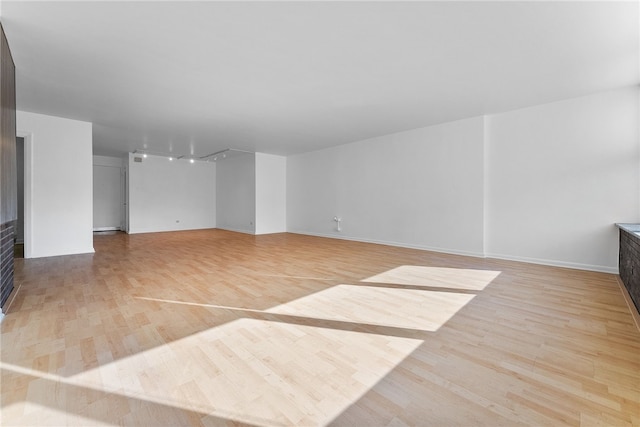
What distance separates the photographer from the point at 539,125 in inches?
184

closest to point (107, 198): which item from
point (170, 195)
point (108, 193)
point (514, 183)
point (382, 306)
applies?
point (108, 193)

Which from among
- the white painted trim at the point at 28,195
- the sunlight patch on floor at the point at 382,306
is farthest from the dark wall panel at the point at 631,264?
the white painted trim at the point at 28,195

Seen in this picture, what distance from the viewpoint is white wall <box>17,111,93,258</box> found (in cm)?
497

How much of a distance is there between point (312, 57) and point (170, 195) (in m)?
8.93

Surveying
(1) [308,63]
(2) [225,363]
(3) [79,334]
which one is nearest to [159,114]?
(1) [308,63]

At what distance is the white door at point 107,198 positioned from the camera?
9680mm

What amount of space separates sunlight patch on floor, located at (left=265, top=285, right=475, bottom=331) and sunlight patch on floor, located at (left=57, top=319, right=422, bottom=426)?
32 cm

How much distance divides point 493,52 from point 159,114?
5.24 meters

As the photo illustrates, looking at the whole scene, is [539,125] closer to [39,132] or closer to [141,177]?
[39,132]

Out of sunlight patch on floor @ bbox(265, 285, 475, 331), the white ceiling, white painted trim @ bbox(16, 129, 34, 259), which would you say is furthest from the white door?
sunlight patch on floor @ bbox(265, 285, 475, 331)

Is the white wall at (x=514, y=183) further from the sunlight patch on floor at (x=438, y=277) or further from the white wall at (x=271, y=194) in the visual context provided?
the white wall at (x=271, y=194)

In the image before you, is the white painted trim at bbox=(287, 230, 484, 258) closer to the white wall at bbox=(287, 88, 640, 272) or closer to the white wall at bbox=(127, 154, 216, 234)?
the white wall at bbox=(287, 88, 640, 272)

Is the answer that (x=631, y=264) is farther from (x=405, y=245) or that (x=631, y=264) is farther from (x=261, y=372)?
(x=261, y=372)

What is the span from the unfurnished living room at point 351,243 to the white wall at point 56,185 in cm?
4
